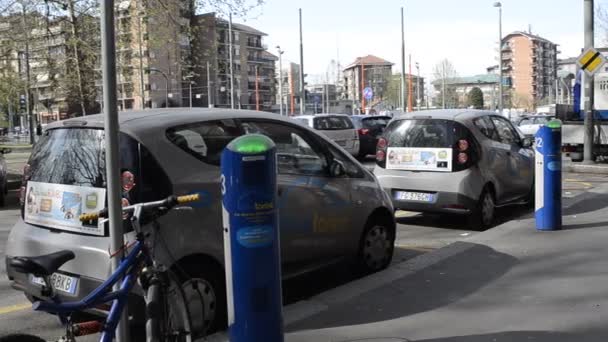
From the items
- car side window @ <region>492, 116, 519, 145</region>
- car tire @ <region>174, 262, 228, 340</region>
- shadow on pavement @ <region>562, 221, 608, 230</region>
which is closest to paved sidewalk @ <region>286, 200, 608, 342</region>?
car tire @ <region>174, 262, 228, 340</region>

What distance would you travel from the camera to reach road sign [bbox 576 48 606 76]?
1531 cm

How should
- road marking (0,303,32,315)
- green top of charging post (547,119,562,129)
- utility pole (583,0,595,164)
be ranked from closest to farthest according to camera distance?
road marking (0,303,32,315)
green top of charging post (547,119,562,129)
utility pole (583,0,595,164)

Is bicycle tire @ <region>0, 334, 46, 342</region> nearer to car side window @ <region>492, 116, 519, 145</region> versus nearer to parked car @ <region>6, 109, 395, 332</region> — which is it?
parked car @ <region>6, 109, 395, 332</region>

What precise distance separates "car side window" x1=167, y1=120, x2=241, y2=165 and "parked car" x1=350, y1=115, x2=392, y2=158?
18.0 metres

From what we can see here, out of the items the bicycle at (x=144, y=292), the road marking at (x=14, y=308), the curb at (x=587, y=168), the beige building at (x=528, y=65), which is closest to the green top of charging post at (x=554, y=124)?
the bicycle at (x=144, y=292)

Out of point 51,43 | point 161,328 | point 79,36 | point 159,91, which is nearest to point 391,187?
point 161,328

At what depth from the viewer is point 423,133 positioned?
8.88 m

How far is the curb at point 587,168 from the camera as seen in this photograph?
51.3 ft

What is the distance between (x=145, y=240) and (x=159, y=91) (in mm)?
89294

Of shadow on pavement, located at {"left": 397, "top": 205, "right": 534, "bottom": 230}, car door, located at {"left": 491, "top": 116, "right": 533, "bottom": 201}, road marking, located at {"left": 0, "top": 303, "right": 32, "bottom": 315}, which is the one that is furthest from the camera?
car door, located at {"left": 491, "top": 116, "right": 533, "bottom": 201}

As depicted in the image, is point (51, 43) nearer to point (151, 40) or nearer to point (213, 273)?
point (151, 40)

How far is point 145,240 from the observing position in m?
3.50

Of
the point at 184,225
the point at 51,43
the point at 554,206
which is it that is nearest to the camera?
the point at 184,225

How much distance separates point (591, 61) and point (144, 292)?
47.8 feet
